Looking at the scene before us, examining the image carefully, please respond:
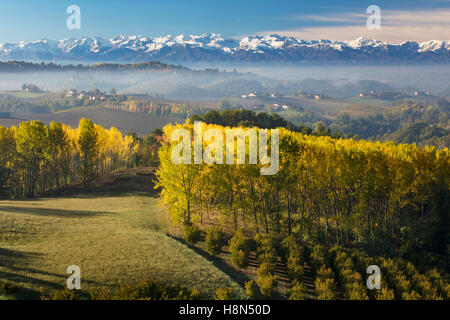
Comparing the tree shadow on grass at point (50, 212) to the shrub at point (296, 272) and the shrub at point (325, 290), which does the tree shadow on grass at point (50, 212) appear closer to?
the shrub at point (296, 272)

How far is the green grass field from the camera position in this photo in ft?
97.6

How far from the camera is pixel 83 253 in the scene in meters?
36.0

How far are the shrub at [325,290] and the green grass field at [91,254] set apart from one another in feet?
26.2

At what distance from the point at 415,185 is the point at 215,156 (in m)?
36.8

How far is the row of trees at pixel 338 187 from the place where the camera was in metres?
53.6

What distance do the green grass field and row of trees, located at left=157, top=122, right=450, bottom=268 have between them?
11.5m

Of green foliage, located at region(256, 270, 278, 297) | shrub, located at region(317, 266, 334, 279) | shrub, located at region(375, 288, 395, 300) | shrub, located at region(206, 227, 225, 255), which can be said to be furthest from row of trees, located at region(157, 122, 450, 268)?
green foliage, located at region(256, 270, 278, 297)

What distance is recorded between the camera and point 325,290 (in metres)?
Result: 33.1

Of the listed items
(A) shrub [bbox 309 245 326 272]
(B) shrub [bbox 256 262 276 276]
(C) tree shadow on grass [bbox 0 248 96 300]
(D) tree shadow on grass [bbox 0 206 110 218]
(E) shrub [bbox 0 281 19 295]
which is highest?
(E) shrub [bbox 0 281 19 295]

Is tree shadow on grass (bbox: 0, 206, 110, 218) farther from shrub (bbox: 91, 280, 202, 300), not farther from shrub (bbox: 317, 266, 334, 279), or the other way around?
shrub (bbox: 317, 266, 334, 279)

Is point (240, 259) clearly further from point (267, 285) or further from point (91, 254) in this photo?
point (91, 254)

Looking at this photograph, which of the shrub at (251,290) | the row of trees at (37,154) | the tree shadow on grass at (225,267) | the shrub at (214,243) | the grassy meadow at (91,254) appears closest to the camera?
the grassy meadow at (91,254)

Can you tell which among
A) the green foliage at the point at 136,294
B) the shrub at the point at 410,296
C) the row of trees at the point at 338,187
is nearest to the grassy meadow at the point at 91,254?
the green foliage at the point at 136,294
